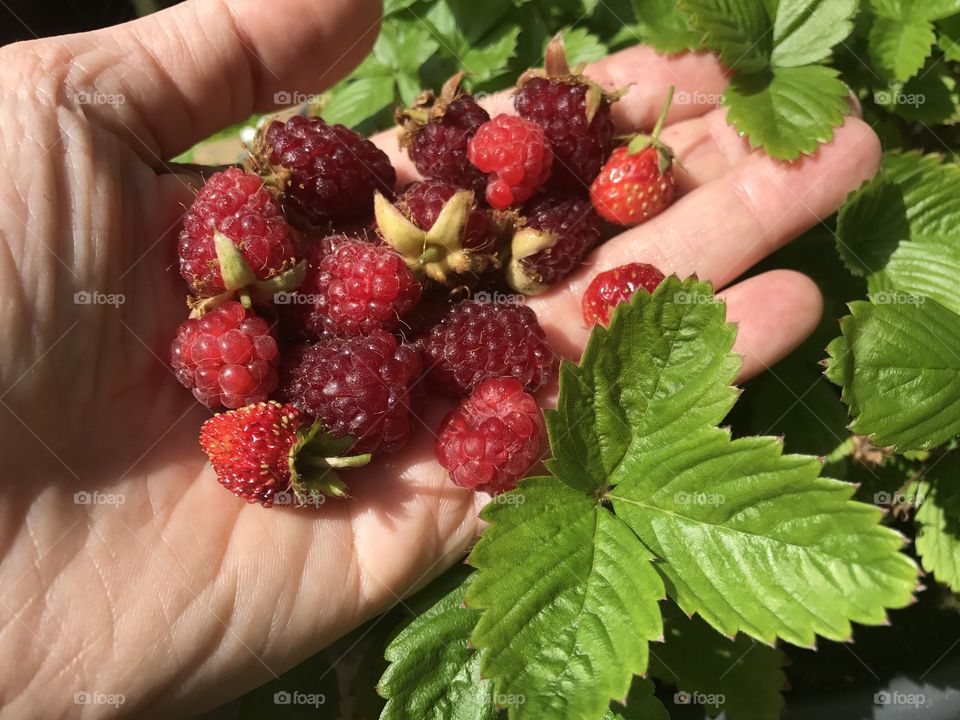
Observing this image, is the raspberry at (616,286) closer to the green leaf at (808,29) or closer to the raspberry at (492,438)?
the raspberry at (492,438)

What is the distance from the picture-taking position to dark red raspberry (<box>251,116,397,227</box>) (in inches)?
60.8

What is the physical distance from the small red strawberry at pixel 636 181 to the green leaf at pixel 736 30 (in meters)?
0.21

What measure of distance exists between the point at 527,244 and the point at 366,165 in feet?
1.25

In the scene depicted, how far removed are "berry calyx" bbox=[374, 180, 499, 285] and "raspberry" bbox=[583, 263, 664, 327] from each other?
0.72 feet

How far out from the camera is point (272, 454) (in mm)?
1282

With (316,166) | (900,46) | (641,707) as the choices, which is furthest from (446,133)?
(641,707)

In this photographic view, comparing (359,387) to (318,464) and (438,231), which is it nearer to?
(318,464)

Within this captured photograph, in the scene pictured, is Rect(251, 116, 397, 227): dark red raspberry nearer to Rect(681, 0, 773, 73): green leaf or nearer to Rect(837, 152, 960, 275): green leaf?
Rect(681, 0, 773, 73): green leaf

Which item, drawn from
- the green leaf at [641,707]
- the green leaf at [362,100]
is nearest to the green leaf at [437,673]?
the green leaf at [641,707]

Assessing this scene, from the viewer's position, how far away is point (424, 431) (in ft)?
5.06

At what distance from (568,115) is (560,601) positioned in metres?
1.05

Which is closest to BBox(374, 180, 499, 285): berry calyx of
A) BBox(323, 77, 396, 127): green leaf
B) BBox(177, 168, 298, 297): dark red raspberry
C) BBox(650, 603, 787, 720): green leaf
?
BBox(177, 168, 298, 297): dark red raspberry

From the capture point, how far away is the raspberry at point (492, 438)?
4.40ft

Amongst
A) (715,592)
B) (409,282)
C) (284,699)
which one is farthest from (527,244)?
(284,699)
